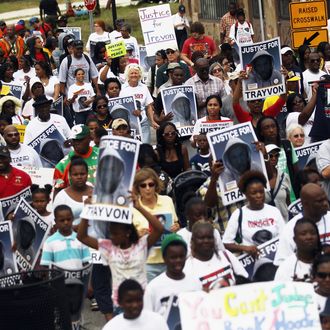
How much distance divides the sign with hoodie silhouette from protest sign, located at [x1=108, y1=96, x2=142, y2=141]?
567cm

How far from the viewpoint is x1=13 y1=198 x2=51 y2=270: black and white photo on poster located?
43.7ft

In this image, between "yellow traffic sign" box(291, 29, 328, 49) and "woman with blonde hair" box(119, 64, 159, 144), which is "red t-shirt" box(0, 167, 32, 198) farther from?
"yellow traffic sign" box(291, 29, 328, 49)

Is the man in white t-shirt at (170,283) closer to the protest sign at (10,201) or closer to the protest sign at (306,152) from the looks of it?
the protest sign at (10,201)

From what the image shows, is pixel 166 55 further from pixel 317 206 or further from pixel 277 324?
pixel 277 324

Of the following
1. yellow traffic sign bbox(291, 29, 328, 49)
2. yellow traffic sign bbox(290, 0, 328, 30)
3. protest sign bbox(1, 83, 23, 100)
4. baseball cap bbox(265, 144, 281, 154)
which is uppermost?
yellow traffic sign bbox(290, 0, 328, 30)

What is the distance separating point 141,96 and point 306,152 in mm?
4213

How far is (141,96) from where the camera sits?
18.7 m

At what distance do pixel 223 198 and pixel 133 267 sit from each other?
1.73 metres

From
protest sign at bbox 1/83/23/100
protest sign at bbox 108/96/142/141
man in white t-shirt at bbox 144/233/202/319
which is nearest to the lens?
man in white t-shirt at bbox 144/233/202/319

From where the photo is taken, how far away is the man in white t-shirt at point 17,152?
1575 cm

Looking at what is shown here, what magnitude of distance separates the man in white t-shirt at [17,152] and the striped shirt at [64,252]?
9.64 ft

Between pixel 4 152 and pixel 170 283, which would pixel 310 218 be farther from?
pixel 4 152

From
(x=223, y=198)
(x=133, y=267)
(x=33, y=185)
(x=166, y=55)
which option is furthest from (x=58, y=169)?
(x=166, y=55)

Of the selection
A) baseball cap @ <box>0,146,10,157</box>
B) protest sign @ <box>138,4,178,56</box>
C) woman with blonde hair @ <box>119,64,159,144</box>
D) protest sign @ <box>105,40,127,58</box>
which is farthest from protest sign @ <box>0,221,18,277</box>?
protest sign @ <box>138,4,178,56</box>
